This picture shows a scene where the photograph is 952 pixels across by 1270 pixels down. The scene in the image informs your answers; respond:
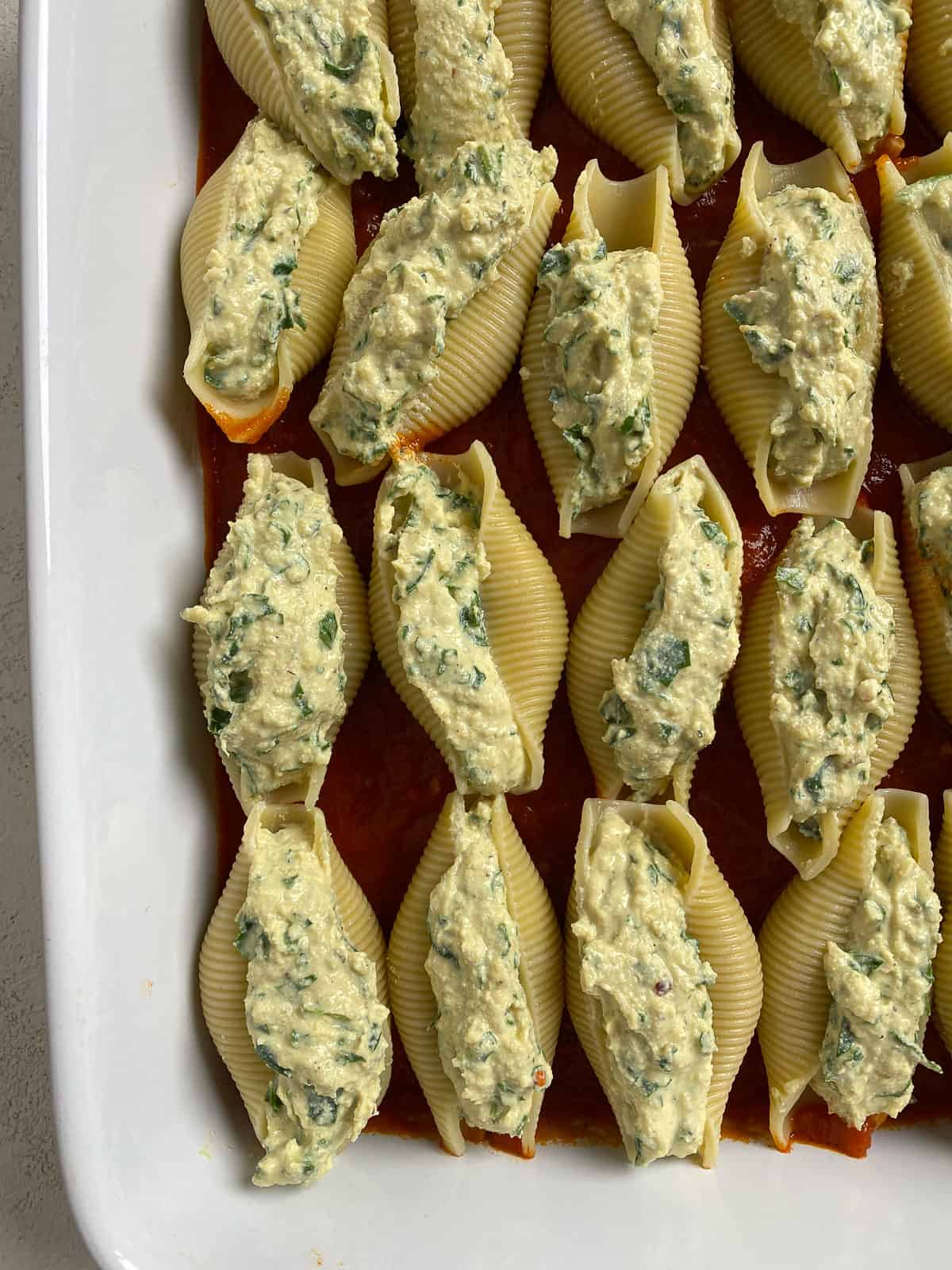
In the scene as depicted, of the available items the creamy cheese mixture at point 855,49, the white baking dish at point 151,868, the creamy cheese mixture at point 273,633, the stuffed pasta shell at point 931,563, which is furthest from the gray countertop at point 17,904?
the stuffed pasta shell at point 931,563

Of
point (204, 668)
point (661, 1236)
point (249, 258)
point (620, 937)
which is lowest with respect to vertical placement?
point (661, 1236)

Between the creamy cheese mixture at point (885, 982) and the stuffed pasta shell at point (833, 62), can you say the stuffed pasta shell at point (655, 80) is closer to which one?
the stuffed pasta shell at point (833, 62)

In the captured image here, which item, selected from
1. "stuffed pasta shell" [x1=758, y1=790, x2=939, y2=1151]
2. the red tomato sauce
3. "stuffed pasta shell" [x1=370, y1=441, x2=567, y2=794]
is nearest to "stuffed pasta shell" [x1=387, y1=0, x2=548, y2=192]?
the red tomato sauce

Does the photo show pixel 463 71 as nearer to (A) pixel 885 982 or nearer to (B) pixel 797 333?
(B) pixel 797 333

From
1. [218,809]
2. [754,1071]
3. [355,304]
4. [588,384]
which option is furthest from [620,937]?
[355,304]

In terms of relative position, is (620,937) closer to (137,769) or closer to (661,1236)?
(661,1236)

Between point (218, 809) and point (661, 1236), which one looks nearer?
point (661, 1236)

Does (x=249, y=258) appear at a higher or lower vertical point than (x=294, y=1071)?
higher
